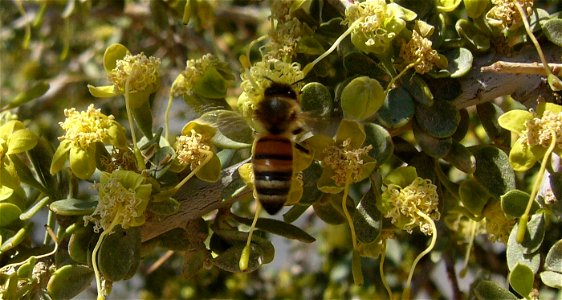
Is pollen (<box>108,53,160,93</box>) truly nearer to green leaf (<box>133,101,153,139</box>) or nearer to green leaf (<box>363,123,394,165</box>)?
green leaf (<box>133,101,153,139</box>)

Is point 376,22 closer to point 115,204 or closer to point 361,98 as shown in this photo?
point 361,98

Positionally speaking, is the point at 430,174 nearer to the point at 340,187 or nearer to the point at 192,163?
the point at 340,187

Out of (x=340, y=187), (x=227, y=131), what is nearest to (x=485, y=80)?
(x=340, y=187)

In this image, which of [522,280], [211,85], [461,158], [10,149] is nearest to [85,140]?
[10,149]

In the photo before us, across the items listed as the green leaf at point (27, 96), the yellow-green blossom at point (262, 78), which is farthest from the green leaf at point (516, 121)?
the green leaf at point (27, 96)

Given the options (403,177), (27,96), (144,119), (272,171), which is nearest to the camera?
(272,171)
